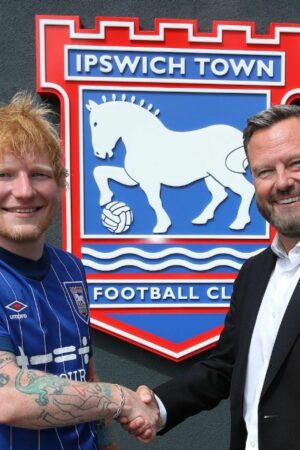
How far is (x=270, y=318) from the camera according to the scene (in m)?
1.64

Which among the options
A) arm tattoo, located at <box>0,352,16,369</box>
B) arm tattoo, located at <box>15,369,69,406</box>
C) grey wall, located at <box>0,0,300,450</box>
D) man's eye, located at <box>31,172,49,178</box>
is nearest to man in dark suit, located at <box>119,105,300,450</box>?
Result: arm tattoo, located at <box>15,369,69,406</box>

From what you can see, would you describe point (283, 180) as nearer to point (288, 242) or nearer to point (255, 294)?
point (288, 242)

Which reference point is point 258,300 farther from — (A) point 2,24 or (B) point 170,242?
(A) point 2,24

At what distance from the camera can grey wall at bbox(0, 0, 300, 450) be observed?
2852 millimetres

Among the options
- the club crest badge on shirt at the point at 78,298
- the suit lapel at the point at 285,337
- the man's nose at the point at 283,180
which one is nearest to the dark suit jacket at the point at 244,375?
the suit lapel at the point at 285,337

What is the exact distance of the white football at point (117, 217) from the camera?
2.80 meters

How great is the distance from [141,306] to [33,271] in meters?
1.47

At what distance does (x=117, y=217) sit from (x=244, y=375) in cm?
133

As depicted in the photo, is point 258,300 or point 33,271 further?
point 258,300

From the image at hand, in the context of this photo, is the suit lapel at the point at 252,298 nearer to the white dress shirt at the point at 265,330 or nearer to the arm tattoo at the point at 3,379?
the white dress shirt at the point at 265,330

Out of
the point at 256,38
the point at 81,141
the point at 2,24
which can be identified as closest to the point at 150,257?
the point at 81,141

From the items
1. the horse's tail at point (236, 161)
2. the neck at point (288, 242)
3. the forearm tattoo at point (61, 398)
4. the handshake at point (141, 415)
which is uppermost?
the horse's tail at point (236, 161)

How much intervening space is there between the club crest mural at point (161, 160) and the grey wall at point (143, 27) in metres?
0.13

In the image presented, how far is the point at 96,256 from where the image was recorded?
9.21 ft
